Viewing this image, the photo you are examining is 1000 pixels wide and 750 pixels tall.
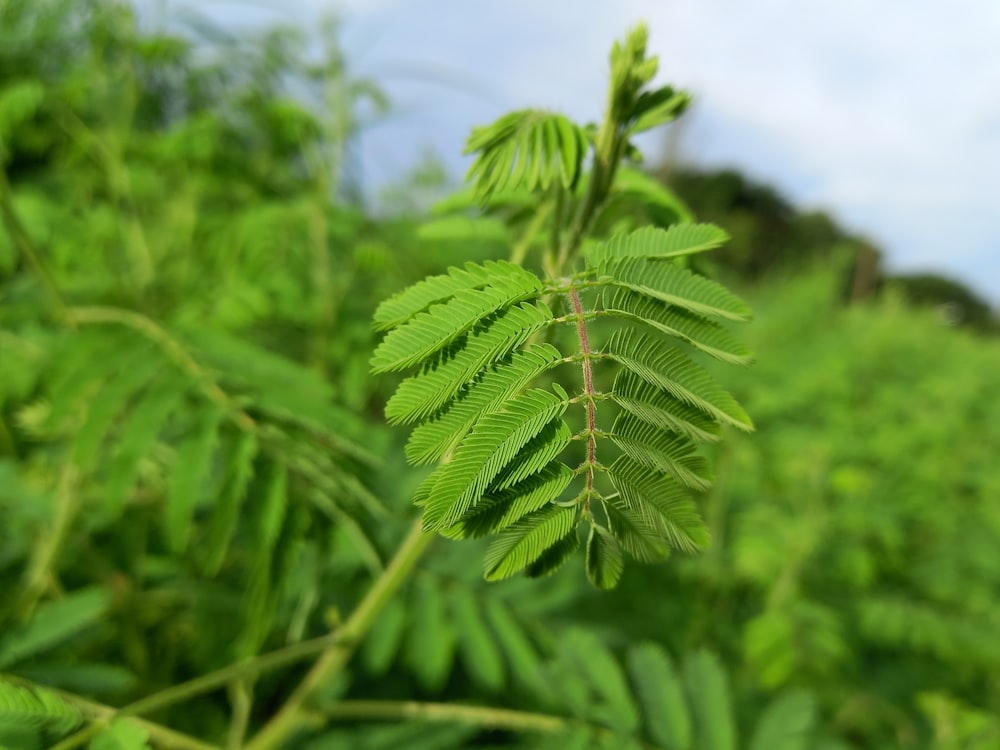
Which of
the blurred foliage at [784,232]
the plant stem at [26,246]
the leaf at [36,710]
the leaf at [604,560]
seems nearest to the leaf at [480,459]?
the leaf at [604,560]

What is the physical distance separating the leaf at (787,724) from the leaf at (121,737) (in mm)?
1155

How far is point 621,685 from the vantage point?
138 centimetres

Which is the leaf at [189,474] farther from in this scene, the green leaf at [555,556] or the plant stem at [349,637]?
the green leaf at [555,556]

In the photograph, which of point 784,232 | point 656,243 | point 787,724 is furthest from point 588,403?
point 784,232

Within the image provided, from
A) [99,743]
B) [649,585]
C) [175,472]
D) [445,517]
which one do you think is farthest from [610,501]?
[649,585]

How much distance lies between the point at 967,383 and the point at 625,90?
21.5ft

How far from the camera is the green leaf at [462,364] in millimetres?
676

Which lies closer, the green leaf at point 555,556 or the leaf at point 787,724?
the green leaf at point 555,556

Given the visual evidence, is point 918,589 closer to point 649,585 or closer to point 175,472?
point 649,585

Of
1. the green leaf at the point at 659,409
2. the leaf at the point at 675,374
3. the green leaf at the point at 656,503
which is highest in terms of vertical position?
the leaf at the point at 675,374

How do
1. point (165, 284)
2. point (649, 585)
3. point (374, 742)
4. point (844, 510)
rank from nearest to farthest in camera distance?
point (374, 742), point (165, 284), point (649, 585), point (844, 510)

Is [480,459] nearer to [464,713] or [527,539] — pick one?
[527,539]

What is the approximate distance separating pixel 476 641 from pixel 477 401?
121 centimetres

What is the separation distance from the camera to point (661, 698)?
1.38 meters
